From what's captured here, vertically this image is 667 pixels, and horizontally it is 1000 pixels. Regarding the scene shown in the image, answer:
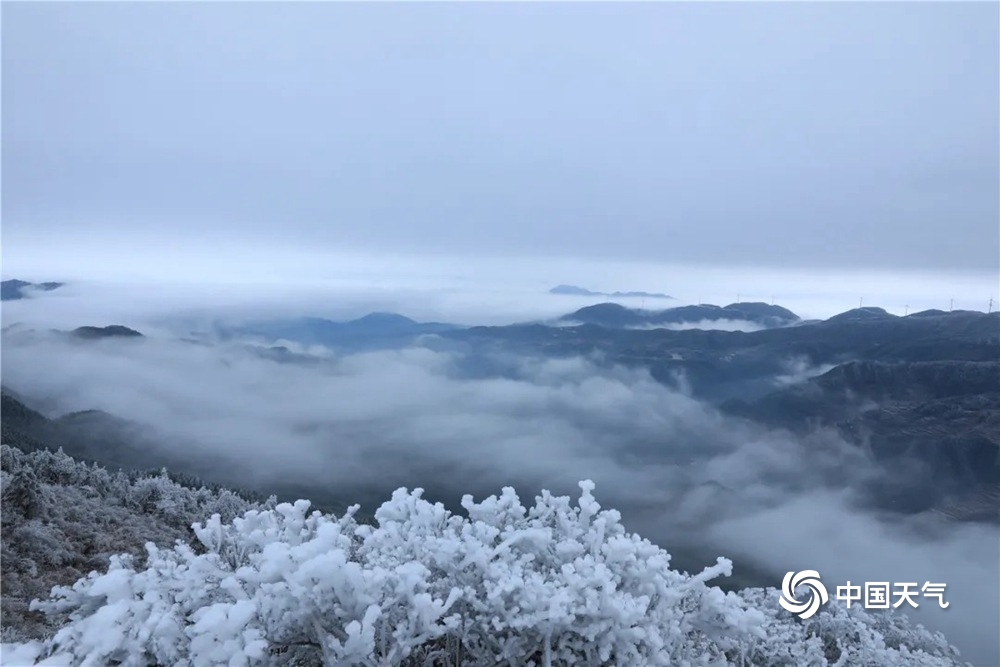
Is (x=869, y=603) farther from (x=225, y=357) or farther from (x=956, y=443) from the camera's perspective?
(x=956, y=443)

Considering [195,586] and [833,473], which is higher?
[195,586]

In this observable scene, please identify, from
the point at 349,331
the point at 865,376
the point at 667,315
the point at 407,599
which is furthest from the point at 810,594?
the point at 667,315

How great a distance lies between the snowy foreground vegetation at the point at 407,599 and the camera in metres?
3.58

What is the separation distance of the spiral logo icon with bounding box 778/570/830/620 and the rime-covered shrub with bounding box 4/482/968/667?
240 centimetres

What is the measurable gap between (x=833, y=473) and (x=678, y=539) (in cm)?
1356

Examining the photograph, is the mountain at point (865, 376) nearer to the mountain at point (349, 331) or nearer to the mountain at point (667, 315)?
the mountain at point (667, 315)

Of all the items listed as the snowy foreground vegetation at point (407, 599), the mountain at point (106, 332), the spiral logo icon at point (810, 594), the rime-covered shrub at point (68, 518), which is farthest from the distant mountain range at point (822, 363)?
the spiral logo icon at point (810, 594)

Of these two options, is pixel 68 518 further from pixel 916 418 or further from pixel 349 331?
pixel 916 418

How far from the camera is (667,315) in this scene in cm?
3825

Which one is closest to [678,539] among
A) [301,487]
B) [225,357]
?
[301,487]

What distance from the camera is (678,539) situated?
22594 mm

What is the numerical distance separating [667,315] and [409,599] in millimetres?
35954

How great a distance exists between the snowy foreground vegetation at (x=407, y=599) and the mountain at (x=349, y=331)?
48.0 ft

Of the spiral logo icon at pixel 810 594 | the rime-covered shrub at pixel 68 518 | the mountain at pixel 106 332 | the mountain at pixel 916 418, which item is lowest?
the mountain at pixel 916 418
